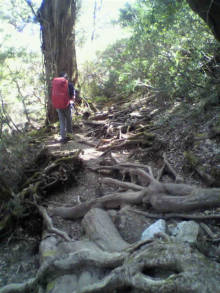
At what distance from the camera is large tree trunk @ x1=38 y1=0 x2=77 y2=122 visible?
37.7 feet

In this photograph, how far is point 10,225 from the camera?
197 inches

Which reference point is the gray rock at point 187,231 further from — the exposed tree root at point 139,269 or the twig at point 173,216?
the exposed tree root at point 139,269

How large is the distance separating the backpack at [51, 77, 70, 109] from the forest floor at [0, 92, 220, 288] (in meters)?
1.34

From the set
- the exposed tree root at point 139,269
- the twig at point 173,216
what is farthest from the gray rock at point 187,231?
the exposed tree root at point 139,269

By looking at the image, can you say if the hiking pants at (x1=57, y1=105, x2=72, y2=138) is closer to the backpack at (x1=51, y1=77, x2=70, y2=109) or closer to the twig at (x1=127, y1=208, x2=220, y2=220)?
the backpack at (x1=51, y1=77, x2=70, y2=109)

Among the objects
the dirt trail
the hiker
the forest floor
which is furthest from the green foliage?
the dirt trail

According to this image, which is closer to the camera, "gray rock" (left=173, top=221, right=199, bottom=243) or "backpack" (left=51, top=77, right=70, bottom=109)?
"gray rock" (left=173, top=221, right=199, bottom=243)

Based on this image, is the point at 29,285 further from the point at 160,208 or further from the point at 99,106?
the point at 99,106

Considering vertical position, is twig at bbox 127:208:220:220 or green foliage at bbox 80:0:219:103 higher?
green foliage at bbox 80:0:219:103

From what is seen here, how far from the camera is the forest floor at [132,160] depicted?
416 cm

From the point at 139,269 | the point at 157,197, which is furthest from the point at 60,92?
the point at 139,269

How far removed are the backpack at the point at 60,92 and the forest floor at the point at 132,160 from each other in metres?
1.34

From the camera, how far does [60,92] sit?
898 centimetres

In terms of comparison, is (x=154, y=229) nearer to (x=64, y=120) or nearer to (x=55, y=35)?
(x=64, y=120)
